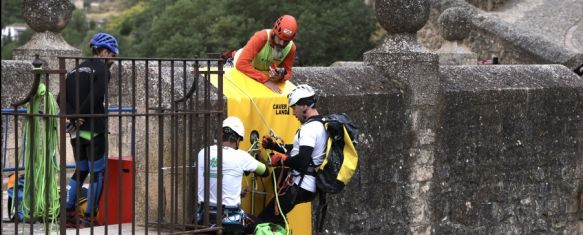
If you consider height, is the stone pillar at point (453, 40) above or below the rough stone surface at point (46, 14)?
below

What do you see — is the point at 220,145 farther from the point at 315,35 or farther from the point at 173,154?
the point at 315,35

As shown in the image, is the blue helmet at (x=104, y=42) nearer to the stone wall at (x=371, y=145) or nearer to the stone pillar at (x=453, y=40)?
the stone wall at (x=371, y=145)

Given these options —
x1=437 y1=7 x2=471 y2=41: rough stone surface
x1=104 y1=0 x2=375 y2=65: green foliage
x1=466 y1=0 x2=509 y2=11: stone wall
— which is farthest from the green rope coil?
x1=104 y1=0 x2=375 y2=65: green foliage

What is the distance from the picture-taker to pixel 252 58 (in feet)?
26.8

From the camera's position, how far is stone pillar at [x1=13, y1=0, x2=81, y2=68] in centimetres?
1118

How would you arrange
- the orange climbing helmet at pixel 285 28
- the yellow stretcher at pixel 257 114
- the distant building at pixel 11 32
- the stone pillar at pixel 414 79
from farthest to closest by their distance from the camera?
the distant building at pixel 11 32, the stone pillar at pixel 414 79, the orange climbing helmet at pixel 285 28, the yellow stretcher at pixel 257 114

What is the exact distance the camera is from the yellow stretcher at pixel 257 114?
7.88m

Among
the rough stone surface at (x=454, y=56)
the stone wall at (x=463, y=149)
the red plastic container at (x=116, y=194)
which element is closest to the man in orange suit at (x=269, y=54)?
the stone wall at (x=463, y=149)

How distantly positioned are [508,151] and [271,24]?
17517mm

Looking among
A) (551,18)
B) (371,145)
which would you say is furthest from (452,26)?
(371,145)

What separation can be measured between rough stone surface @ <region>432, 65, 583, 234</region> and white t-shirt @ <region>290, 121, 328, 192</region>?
7.30 ft

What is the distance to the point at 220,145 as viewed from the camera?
23.8 feet

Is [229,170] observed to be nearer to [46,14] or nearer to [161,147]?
[161,147]

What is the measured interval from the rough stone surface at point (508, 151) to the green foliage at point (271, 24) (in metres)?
15.5
